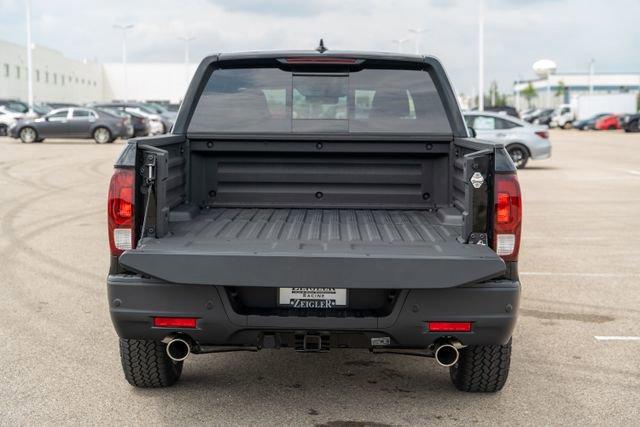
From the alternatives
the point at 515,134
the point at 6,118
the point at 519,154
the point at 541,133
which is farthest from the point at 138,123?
the point at 541,133

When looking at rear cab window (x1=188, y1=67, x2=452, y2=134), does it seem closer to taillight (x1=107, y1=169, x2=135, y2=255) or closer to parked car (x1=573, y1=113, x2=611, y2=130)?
taillight (x1=107, y1=169, x2=135, y2=255)

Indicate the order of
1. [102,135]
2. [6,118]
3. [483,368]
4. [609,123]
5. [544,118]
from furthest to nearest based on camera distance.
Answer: [544,118], [609,123], [6,118], [102,135], [483,368]

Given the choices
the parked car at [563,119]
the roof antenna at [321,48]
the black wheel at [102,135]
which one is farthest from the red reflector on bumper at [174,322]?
the parked car at [563,119]

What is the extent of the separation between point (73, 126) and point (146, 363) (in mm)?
32882

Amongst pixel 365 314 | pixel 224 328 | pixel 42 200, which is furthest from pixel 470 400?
pixel 42 200

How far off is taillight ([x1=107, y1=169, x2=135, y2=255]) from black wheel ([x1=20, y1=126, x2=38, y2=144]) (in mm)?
A: 33742

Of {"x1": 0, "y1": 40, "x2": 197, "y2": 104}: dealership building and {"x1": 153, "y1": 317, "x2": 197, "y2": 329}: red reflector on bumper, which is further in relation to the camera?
{"x1": 0, "y1": 40, "x2": 197, "y2": 104}: dealership building

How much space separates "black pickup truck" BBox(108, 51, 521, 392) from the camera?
4.25 meters

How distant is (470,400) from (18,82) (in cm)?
8710

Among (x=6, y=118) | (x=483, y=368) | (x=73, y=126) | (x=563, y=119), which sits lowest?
(x=483, y=368)

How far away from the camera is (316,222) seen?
5.46 meters

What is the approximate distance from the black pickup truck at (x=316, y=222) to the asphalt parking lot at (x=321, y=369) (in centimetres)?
29

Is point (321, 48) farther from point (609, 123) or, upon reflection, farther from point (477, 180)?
point (609, 123)

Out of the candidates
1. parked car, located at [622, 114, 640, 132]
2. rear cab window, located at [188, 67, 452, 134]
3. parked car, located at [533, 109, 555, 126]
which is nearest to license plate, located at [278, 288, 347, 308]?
rear cab window, located at [188, 67, 452, 134]
